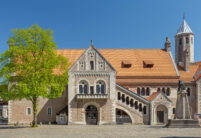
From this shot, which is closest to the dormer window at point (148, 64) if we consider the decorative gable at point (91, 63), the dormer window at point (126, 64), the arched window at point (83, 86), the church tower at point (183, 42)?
the dormer window at point (126, 64)

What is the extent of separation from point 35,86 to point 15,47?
6.18 m

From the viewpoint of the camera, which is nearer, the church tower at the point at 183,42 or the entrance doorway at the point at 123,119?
the entrance doorway at the point at 123,119

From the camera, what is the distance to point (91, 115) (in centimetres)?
4084

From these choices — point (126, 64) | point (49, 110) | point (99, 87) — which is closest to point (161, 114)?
point (126, 64)

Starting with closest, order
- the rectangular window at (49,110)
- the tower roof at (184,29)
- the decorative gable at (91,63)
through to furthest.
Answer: the decorative gable at (91,63) < the rectangular window at (49,110) < the tower roof at (184,29)

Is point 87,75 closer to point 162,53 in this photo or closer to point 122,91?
point 122,91

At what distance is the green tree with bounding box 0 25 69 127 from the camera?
32938mm

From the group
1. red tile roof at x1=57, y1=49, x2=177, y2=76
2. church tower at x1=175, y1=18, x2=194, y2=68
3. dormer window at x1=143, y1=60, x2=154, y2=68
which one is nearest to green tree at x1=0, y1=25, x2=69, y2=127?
red tile roof at x1=57, y1=49, x2=177, y2=76

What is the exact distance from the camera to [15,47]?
3328 cm

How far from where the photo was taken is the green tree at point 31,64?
3294cm

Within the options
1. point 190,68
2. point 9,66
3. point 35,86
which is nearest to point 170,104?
point 190,68

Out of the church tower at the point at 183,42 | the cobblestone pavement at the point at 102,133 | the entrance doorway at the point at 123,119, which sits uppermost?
the church tower at the point at 183,42

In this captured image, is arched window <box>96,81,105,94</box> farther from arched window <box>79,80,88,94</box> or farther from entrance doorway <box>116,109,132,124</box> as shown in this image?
entrance doorway <box>116,109,132,124</box>

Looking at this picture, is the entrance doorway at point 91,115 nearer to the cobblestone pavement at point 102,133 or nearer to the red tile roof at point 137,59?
the red tile roof at point 137,59
